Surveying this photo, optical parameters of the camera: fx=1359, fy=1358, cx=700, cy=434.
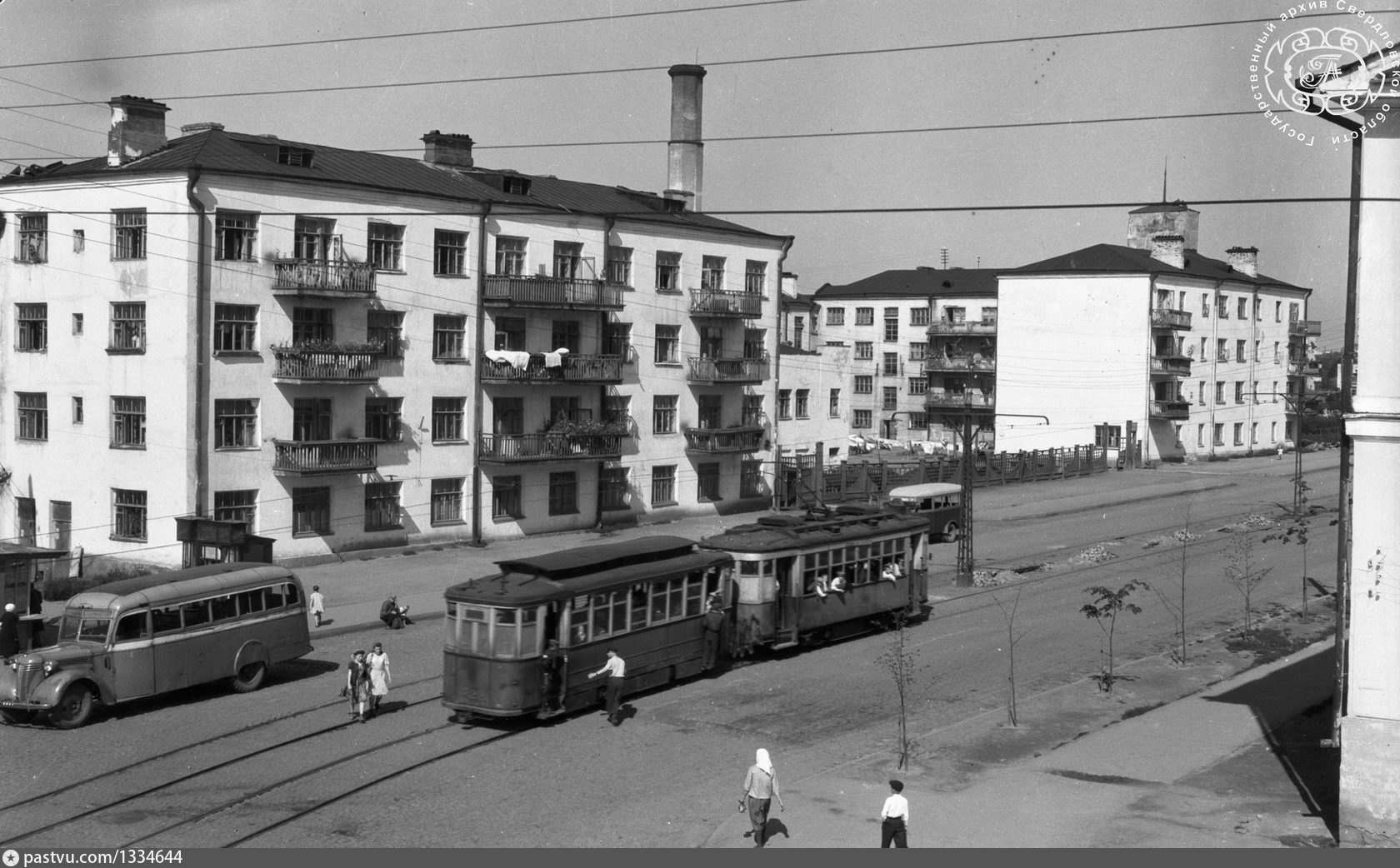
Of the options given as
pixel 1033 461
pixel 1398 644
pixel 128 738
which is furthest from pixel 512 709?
pixel 1033 461

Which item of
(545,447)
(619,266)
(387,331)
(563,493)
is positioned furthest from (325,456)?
(619,266)

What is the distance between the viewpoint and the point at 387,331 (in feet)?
142

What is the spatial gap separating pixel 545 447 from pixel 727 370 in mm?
10470

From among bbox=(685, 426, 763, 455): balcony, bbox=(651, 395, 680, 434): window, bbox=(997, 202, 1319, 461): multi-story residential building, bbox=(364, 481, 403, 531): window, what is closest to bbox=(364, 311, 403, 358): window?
bbox=(364, 481, 403, 531): window

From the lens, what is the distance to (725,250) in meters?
55.1

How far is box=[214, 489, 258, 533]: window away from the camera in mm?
38969

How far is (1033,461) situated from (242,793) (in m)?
55.8

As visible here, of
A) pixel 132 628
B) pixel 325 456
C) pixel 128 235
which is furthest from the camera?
pixel 325 456

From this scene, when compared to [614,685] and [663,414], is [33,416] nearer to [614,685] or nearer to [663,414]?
[663,414]

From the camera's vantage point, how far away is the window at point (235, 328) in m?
39.1

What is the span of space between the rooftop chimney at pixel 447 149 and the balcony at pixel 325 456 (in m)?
13.4

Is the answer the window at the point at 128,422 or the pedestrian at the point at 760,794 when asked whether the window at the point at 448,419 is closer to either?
the window at the point at 128,422

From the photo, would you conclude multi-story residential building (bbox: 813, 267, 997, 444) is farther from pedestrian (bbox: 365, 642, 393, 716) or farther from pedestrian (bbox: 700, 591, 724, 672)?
pedestrian (bbox: 365, 642, 393, 716)

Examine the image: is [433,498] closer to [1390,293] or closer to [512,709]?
[512,709]
